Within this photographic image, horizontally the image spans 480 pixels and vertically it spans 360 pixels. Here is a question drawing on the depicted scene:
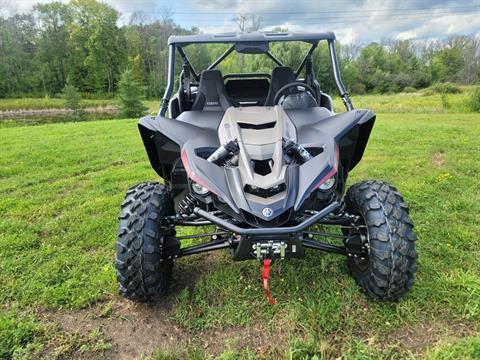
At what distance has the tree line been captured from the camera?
48406mm

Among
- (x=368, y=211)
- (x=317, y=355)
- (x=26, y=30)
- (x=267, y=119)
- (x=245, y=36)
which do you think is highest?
(x=26, y=30)

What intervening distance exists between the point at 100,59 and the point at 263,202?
5459cm

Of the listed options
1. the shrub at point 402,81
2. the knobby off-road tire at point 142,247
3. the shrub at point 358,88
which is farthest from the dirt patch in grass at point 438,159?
the shrub at point 402,81

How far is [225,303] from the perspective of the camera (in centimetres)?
268

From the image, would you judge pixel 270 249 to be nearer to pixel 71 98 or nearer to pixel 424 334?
pixel 424 334

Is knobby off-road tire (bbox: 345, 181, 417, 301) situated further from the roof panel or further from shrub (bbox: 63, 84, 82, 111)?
shrub (bbox: 63, 84, 82, 111)

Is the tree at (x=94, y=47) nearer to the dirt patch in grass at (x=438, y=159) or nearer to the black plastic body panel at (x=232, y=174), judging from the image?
the dirt patch in grass at (x=438, y=159)

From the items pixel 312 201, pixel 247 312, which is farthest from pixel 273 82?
pixel 247 312

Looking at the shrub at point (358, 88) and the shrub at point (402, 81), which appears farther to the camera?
the shrub at point (402, 81)

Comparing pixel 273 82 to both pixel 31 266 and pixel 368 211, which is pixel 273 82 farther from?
pixel 31 266

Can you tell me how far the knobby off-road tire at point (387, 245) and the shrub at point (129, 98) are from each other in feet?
78.8

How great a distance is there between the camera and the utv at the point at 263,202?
2.24m

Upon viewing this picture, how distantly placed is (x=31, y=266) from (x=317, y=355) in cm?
246

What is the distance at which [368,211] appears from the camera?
248cm
